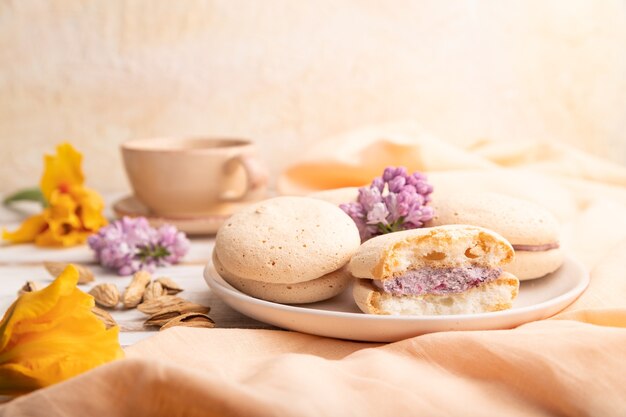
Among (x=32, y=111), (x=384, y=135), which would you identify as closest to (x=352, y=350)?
(x=384, y=135)

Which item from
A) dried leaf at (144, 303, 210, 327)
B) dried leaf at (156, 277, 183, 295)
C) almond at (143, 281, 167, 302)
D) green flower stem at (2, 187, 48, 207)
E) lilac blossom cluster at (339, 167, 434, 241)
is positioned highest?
lilac blossom cluster at (339, 167, 434, 241)

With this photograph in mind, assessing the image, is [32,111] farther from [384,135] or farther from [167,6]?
[384,135]

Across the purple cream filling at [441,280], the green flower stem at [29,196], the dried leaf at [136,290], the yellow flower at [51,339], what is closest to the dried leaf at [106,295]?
the dried leaf at [136,290]

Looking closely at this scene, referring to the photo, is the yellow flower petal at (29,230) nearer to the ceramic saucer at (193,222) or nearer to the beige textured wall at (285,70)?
the ceramic saucer at (193,222)

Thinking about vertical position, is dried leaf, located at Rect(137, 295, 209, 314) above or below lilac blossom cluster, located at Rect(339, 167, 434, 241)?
below

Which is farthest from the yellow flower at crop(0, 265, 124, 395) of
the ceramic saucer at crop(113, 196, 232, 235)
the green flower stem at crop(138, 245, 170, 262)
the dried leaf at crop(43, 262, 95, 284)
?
the ceramic saucer at crop(113, 196, 232, 235)

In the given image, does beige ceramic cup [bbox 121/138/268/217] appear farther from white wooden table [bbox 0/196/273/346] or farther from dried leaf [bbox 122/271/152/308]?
dried leaf [bbox 122/271/152/308]

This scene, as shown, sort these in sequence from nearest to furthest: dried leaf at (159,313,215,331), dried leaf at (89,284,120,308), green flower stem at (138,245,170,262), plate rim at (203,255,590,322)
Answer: plate rim at (203,255,590,322)
dried leaf at (159,313,215,331)
dried leaf at (89,284,120,308)
green flower stem at (138,245,170,262)
